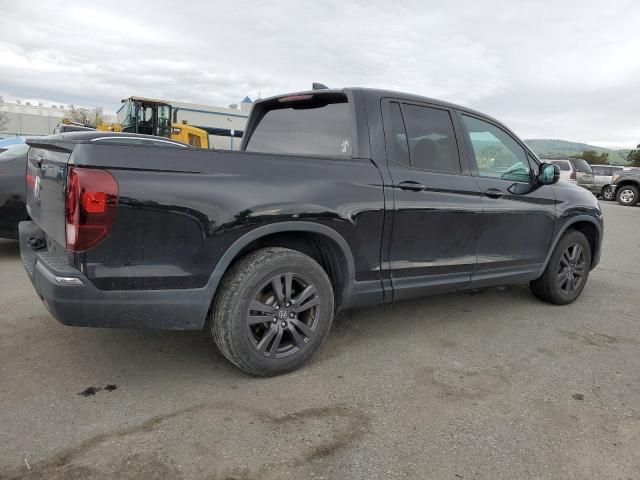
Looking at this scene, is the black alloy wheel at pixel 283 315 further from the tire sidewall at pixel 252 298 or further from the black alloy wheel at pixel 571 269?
the black alloy wheel at pixel 571 269

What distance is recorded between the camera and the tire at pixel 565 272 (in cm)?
473

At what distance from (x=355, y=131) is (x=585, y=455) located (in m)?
2.26

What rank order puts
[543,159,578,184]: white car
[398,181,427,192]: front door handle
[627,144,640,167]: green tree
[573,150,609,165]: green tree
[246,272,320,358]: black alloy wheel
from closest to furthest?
[246,272,320,358]: black alloy wheel
[398,181,427,192]: front door handle
[543,159,578,184]: white car
[627,144,640,167]: green tree
[573,150,609,165]: green tree

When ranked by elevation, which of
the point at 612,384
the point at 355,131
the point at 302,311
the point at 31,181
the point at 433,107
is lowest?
the point at 612,384

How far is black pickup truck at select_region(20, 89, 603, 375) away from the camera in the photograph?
250 cm

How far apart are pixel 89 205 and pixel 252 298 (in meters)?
0.98

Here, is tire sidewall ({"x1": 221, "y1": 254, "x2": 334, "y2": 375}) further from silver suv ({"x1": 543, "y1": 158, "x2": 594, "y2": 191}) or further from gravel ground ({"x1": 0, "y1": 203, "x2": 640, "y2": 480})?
silver suv ({"x1": 543, "y1": 158, "x2": 594, "y2": 191})

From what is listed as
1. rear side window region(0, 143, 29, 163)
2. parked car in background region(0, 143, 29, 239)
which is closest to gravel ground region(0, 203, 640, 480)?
parked car in background region(0, 143, 29, 239)

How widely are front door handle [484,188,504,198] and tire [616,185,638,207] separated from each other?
18.5 metres

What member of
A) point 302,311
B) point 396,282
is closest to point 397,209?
point 396,282

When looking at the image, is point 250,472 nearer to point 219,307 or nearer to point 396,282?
point 219,307

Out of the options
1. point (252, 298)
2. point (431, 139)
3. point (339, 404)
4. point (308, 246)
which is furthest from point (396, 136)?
point (339, 404)

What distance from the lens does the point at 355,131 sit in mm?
3402

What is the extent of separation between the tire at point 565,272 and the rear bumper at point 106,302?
341cm
